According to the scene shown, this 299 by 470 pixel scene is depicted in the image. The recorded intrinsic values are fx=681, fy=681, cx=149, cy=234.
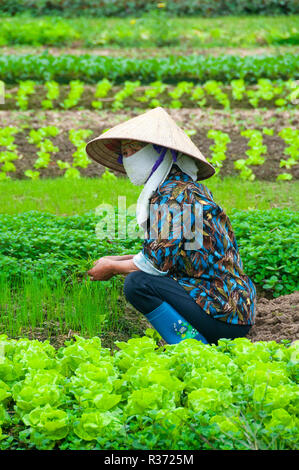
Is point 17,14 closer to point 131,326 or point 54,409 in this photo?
point 131,326

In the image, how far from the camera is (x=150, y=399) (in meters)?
2.39

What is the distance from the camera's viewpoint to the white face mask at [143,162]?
3500 millimetres

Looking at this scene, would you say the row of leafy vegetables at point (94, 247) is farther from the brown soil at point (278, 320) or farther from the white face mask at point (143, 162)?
the white face mask at point (143, 162)

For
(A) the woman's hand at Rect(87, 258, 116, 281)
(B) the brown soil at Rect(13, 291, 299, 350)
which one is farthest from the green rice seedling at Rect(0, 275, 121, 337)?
(A) the woman's hand at Rect(87, 258, 116, 281)

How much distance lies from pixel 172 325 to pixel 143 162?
86 centimetres

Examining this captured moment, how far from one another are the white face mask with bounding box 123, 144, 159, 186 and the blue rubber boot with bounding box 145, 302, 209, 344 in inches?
26.7

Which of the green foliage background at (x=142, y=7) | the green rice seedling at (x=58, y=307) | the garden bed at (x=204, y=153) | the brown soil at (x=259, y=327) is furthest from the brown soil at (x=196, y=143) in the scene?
the green foliage background at (x=142, y=7)

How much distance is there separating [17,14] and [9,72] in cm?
795

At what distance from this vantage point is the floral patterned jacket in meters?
3.34

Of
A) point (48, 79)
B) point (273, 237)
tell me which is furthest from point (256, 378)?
point (48, 79)

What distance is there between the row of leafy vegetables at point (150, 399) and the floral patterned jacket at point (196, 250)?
26.4 inches

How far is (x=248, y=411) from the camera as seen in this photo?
2.45 meters

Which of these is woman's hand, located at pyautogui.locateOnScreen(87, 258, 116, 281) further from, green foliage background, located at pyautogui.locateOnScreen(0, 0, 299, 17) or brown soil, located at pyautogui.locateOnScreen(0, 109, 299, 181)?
green foliage background, located at pyautogui.locateOnScreen(0, 0, 299, 17)

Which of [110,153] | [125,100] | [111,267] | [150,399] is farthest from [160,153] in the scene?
[125,100]
